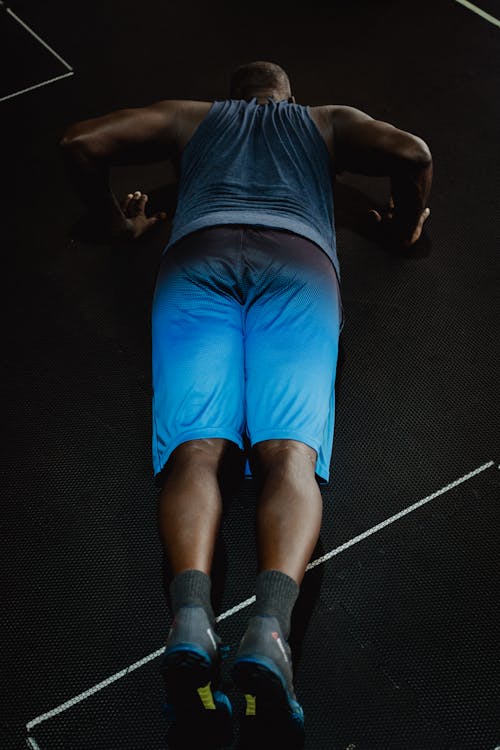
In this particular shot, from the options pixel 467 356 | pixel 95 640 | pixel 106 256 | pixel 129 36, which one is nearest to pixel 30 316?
pixel 106 256

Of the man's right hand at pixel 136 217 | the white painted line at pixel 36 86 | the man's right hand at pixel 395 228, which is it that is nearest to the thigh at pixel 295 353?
the man's right hand at pixel 395 228

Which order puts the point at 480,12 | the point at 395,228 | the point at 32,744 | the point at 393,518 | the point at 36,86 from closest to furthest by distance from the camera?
the point at 32,744, the point at 393,518, the point at 395,228, the point at 36,86, the point at 480,12

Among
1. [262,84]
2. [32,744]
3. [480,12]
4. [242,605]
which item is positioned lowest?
[32,744]

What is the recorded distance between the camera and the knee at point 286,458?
1.43 meters

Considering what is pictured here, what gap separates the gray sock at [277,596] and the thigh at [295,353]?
1.03 ft

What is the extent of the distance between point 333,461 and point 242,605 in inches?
19.8

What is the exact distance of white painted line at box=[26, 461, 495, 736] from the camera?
4.75 ft

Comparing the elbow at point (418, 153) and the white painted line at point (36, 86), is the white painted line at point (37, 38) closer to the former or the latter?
the white painted line at point (36, 86)

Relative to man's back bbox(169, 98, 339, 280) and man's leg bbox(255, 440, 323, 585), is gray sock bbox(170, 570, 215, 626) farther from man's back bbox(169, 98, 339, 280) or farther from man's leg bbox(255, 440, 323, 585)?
man's back bbox(169, 98, 339, 280)

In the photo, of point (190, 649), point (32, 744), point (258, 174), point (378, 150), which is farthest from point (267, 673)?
point (378, 150)

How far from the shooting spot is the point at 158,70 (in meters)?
3.23

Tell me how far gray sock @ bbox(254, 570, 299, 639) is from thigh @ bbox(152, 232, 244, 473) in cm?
35

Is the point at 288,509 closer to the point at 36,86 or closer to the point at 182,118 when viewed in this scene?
the point at 182,118

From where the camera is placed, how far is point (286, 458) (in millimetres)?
1442
